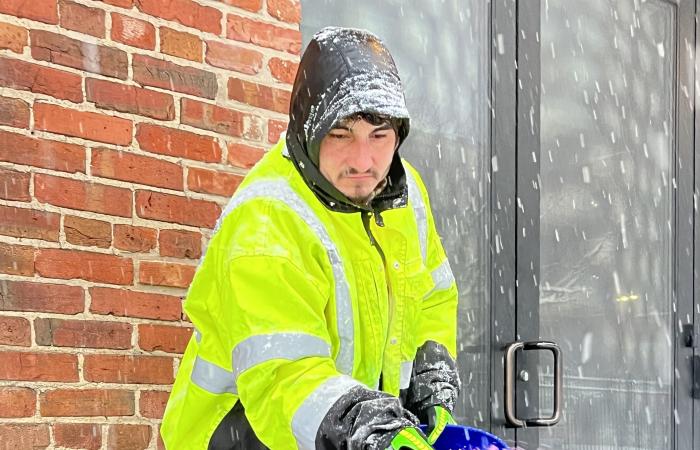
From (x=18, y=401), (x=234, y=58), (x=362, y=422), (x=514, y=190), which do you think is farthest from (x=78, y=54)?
(x=514, y=190)

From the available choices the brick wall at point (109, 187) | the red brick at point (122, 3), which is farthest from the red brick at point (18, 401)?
the red brick at point (122, 3)

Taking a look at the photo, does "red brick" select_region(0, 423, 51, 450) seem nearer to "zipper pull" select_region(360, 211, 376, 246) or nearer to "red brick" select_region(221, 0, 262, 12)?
"zipper pull" select_region(360, 211, 376, 246)

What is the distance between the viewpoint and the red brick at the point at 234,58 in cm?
340

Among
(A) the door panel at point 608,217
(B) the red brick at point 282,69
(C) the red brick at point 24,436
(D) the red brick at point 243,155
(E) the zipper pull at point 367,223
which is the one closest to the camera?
(E) the zipper pull at point 367,223

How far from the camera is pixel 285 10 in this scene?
11.8 feet

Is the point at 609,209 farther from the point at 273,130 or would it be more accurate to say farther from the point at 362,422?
the point at 362,422

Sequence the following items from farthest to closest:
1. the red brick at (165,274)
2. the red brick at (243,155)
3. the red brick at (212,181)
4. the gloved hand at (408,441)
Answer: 1. the red brick at (243,155)
2. the red brick at (212,181)
3. the red brick at (165,274)
4. the gloved hand at (408,441)

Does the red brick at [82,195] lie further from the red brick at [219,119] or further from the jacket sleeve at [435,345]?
the jacket sleeve at [435,345]

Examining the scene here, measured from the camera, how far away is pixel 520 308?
457cm

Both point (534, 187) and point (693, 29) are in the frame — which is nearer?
point (534, 187)

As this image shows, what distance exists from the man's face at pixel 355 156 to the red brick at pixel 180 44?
104 centimetres

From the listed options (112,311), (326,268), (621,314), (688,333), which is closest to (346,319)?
(326,268)

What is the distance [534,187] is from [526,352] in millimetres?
751

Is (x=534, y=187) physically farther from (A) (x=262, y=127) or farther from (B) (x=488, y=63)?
(A) (x=262, y=127)
